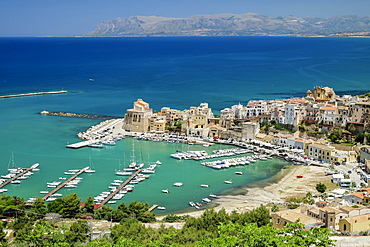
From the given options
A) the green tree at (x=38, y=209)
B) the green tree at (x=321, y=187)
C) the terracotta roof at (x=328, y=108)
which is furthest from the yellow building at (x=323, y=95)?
the green tree at (x=38, y=209)

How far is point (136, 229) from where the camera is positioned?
1766 centimetres

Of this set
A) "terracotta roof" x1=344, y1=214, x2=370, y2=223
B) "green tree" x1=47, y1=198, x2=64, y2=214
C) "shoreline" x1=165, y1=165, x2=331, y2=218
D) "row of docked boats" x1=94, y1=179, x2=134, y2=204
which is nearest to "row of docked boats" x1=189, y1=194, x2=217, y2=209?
"shoreline" x1=165, y1=165, x2=331, y2=218

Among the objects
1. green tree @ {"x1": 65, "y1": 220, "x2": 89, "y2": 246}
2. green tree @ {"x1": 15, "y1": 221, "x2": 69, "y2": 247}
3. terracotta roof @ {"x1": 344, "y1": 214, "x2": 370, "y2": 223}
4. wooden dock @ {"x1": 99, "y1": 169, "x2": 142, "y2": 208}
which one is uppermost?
green tree @ {"x1": 15, "y1": 221, "x2": 69, "y2": 247}

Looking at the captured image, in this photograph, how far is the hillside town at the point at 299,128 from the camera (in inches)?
1160

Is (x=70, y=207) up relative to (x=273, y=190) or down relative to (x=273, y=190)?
up

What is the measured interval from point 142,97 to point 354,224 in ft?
128

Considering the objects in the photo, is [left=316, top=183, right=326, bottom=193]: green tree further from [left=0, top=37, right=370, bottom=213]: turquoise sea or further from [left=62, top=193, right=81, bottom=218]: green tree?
[left=62, top=193, right=81, bottom=218]: green tree

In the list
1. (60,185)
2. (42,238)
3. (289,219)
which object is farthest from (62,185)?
(289,219)

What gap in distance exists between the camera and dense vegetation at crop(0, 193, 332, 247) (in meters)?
12.9

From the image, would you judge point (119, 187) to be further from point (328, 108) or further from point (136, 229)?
point (328, 108)

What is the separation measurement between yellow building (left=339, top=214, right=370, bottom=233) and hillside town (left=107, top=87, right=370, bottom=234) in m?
5.18

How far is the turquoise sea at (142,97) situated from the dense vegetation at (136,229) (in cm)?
329

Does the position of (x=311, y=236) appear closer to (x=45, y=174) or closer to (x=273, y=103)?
(x=45, y=174)

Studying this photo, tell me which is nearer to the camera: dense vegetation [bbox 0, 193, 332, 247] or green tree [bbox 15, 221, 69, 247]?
dense vegetation [bbox 0, 193, 332, 247]
